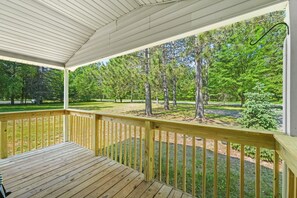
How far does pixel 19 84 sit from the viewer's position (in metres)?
7.42

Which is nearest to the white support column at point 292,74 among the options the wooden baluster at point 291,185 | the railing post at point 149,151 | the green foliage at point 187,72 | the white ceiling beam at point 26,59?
the wooden baluster at point 291,185

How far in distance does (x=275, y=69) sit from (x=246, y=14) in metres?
3.38

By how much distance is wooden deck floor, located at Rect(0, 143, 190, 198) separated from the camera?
80.3 inches

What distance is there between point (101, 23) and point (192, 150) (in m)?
2.93

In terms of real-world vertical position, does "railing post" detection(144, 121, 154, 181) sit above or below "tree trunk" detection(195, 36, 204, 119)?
below

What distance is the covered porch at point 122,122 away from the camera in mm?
1535

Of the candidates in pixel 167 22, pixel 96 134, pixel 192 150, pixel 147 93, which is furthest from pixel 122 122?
pixel 147 93

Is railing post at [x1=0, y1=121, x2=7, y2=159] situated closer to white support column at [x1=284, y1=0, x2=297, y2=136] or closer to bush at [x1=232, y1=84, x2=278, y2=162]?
white support column at [x1=284, y1=0, x2=297, y2=136]

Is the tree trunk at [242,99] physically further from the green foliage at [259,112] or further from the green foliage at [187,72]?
the green foliage at [259,112]

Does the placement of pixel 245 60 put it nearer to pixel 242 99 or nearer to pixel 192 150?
pixel 242 99

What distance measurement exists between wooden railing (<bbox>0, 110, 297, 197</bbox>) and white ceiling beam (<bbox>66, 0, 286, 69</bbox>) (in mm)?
1230

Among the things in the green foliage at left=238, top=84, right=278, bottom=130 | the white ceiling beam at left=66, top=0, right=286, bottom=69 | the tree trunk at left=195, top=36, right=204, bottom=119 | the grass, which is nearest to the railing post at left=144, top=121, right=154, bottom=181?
the white ceiling beam at left=66, top=0, right=286, bottom=69

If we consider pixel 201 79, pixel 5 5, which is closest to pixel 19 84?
pixel 5 5

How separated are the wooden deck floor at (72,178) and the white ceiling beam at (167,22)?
7.01ft
